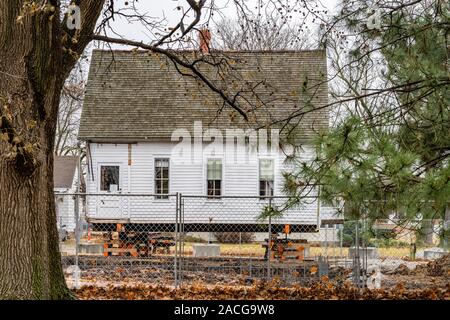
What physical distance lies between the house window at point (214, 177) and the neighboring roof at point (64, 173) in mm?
18661

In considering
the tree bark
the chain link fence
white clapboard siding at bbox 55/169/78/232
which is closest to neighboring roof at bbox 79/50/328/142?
the chain link fence

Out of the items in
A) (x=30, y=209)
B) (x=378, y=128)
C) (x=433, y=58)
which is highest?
(x=433, y=58)

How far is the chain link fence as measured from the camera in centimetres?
1400

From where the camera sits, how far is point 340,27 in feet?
36.1

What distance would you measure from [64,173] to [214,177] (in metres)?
19.4

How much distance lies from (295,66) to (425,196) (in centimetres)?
2249

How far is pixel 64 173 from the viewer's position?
46250 millimetres

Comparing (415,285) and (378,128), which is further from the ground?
(378,128)

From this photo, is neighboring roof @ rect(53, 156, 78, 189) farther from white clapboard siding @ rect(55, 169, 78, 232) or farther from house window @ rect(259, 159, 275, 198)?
house window @ rect(259, 159, 275, 198)

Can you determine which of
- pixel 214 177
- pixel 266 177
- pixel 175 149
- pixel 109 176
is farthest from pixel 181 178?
pixel 266 177

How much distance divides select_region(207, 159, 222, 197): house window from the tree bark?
19973 mm

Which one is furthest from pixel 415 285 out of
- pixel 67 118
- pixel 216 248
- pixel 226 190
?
pixel 67 118

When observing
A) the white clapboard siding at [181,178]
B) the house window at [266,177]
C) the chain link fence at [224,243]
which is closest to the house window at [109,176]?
the white clapboard siding at [181,178]
